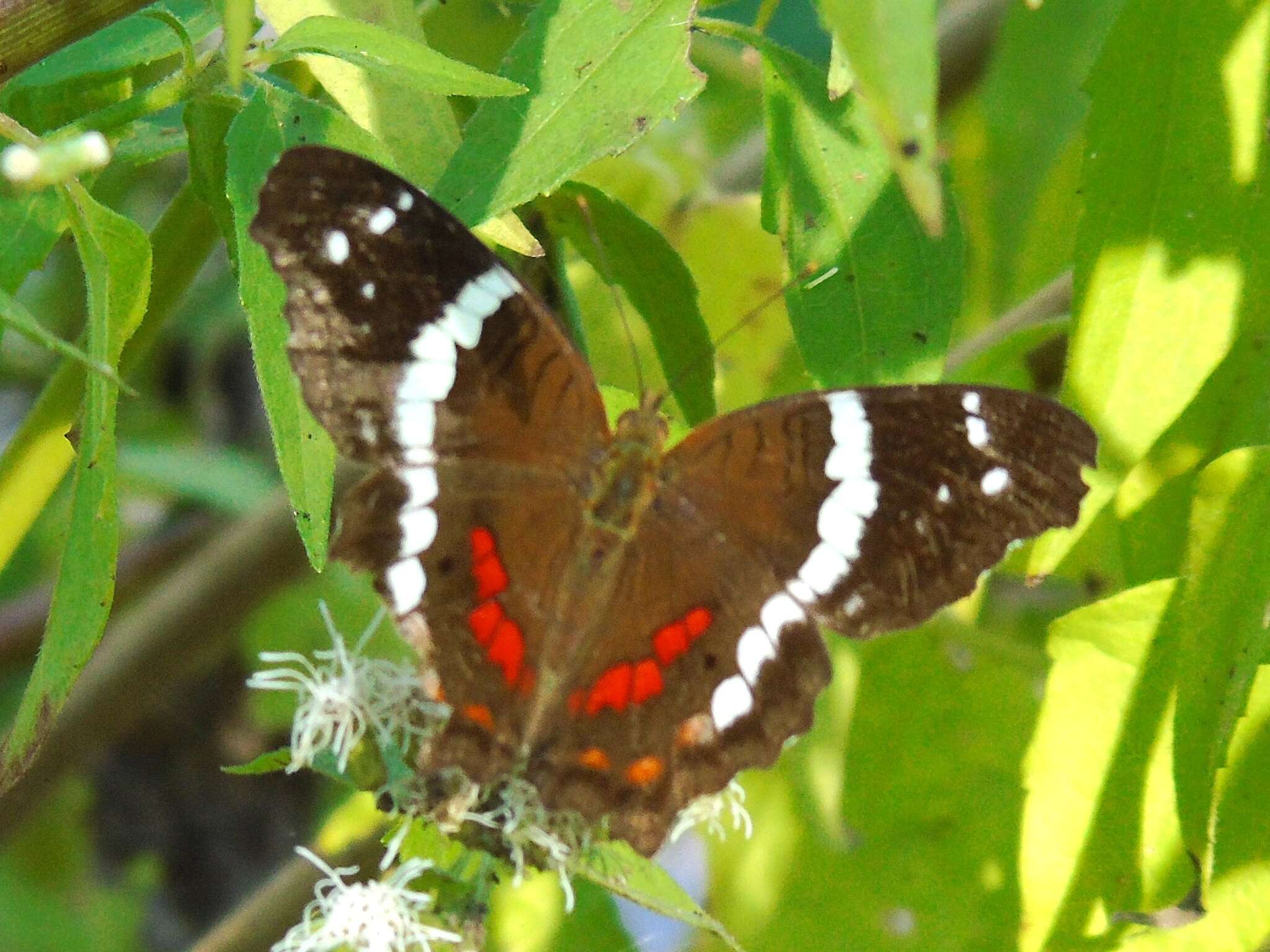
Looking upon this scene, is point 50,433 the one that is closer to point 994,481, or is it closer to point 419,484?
point 419,484

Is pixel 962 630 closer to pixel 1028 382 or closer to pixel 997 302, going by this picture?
pixel 1028 382

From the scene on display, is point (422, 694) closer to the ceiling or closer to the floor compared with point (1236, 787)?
closer to the ceiling

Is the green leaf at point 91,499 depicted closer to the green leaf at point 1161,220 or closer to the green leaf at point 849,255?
the green leaf at point 849,255

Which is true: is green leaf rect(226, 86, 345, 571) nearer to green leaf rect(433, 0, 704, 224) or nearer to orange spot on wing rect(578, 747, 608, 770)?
green leaf rect(433, 0, 704, 224)

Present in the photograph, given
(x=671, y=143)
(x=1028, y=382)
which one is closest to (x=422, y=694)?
(x=1028, y=382)

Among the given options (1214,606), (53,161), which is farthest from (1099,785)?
(53,161)

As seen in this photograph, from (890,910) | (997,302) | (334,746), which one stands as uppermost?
(334,746)
